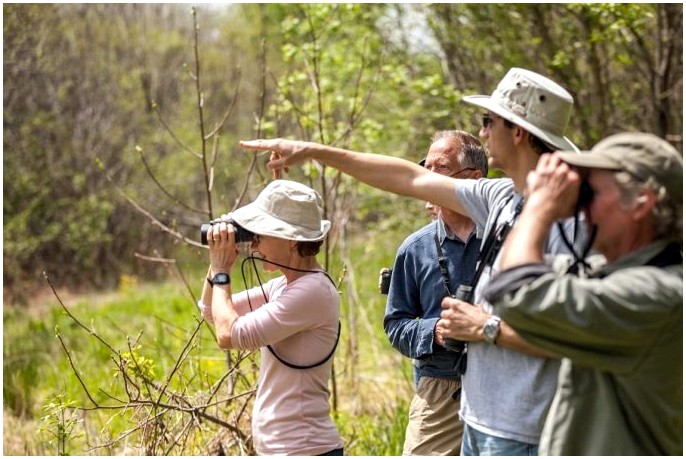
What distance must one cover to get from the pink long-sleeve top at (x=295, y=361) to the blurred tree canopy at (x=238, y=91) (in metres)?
2.20

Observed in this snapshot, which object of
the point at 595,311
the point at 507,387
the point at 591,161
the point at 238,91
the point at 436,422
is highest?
the point at 238,91

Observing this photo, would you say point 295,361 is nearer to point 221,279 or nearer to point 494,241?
point 221,279

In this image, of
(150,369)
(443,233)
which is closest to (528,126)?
(443,233)

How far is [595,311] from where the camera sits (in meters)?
2.34

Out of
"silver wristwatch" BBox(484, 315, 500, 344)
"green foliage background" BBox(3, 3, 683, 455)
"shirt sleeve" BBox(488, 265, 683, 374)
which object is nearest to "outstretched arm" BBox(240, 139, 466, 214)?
"silver wristwatch" BBox(484, 315, 500, 344)

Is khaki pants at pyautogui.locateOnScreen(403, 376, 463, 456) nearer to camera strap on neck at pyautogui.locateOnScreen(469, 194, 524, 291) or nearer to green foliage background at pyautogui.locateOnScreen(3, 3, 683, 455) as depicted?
camera strap on neck at pyautogui.locateOnScreen(469, 194, 524, 291)

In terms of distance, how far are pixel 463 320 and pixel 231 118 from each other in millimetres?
17237

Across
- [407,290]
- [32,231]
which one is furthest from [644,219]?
[32,231]

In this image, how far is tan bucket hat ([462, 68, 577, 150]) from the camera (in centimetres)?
292

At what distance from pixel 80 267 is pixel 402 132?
24.6 ft

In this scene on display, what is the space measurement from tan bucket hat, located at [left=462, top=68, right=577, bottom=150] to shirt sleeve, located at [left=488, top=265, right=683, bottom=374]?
0.64m

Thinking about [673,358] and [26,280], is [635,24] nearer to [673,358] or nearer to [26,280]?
[673,358]

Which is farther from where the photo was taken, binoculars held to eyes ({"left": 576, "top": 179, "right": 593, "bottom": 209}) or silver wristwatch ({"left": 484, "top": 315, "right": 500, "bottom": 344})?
silver wristwatch ({"left": 484, "top": 315, "right": 500, "bottom": 344})

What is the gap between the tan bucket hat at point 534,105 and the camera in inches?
115
